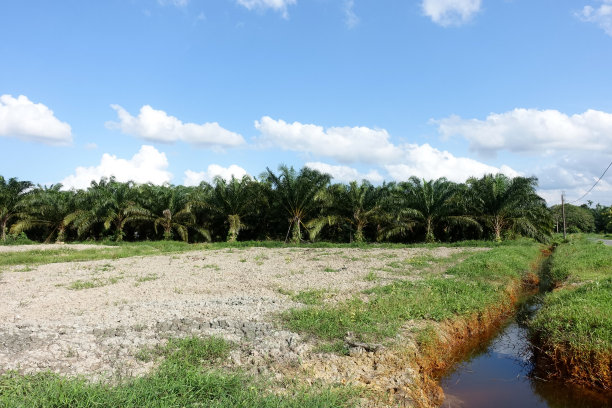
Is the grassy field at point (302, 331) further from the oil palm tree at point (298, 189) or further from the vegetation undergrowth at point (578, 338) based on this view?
the oil palm tree at point (298, 189)

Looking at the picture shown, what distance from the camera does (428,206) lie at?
87.4 feet

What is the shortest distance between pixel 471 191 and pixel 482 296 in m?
19.8

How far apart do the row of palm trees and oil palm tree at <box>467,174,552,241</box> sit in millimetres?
68

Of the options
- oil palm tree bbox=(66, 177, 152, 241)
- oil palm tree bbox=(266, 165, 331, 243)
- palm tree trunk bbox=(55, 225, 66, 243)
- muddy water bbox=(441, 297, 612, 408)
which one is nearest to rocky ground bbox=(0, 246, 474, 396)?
muddy water bbox=(441, 297, 612, 408)

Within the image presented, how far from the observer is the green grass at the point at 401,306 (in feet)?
21.5

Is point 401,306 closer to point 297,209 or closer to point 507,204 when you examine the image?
point 297,209

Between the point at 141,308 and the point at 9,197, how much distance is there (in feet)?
89.2

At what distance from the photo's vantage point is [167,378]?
14.3 feet

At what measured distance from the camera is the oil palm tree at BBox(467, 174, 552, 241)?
84.2ft

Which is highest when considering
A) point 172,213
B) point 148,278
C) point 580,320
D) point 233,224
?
point 172,213

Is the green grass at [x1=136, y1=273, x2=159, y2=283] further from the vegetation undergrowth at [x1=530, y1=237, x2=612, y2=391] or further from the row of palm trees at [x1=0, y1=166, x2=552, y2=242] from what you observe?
the row of palm trees at [x1=0, y1=166, x2=552, y2=242]

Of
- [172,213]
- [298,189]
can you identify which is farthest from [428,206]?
[172,213]

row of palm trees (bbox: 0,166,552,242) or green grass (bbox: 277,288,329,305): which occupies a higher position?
row of palm trees (bbox: 0,166,552,242)

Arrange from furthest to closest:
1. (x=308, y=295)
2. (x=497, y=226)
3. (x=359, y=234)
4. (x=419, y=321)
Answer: (x=359, y=234) → (x=497, y=226) → (x=308, y=295) → (x=419, y=321)
